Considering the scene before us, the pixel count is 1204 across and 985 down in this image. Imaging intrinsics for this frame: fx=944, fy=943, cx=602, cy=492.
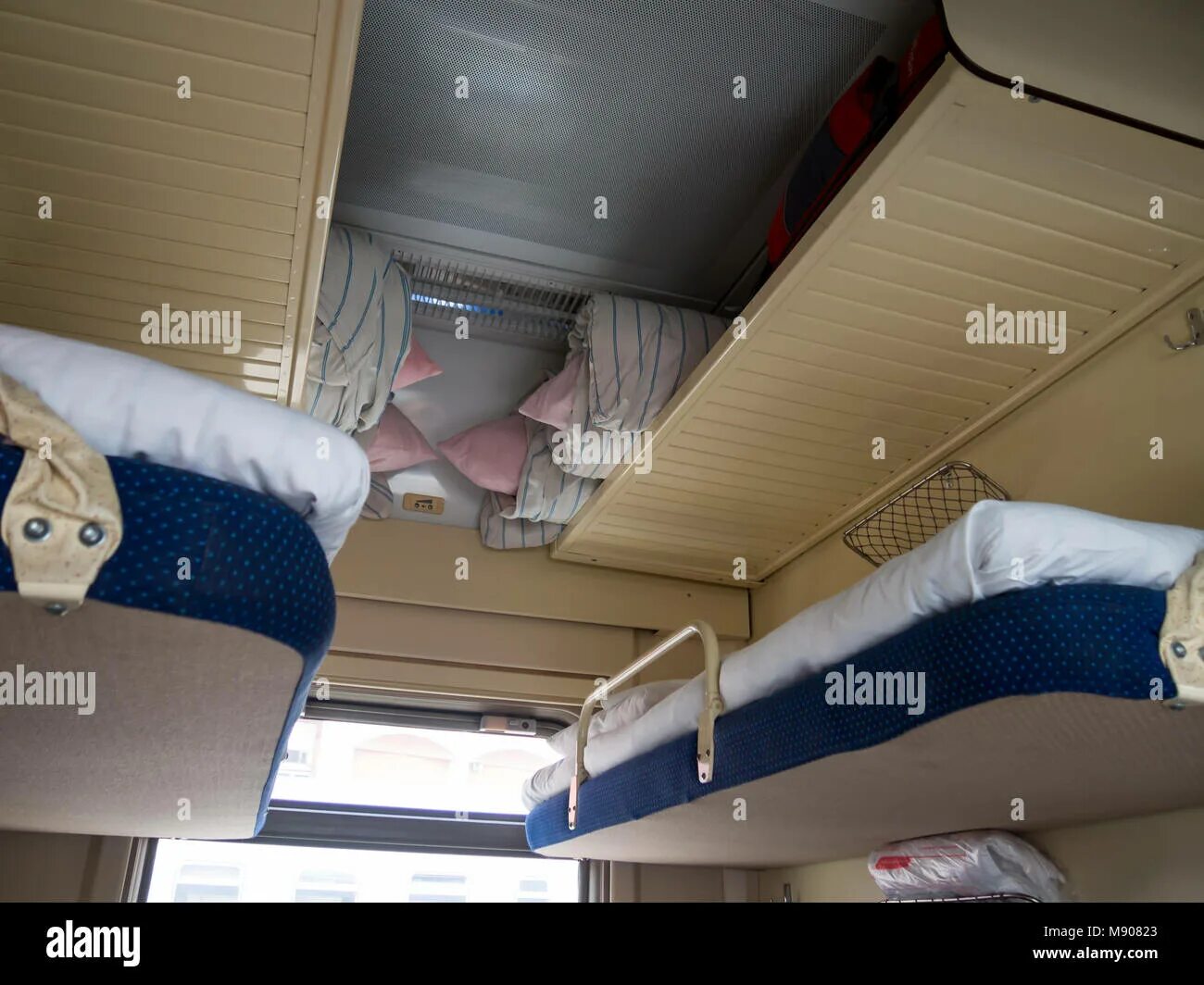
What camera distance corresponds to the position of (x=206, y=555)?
31.5 inches

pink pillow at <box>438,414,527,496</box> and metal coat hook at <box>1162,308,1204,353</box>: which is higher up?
pink pillow at <box>438,414,527,496</box>

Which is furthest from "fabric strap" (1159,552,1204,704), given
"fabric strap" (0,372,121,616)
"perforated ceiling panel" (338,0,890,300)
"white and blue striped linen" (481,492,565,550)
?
"white and blue striped linen" (481,492,565,550)

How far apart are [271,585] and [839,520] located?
7.38 ft

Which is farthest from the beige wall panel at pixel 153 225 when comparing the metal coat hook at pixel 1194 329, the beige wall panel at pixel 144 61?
the metal coat hook at pixel 1194 329

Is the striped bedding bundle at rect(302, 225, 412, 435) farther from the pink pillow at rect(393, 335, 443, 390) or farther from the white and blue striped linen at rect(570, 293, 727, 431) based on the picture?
the white and blue striped linen at rect(570, 293, 727, 431)

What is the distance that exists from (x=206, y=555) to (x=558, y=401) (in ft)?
5.92

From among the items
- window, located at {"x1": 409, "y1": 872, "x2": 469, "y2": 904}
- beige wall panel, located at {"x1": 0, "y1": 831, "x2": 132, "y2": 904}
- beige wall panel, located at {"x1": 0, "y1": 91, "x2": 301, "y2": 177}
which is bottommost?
window, located at {"x1": 409, "y1": 872, "x2": 469, "y2": 904}

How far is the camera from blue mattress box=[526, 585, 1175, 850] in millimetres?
980

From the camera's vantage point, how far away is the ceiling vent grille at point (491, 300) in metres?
2.60

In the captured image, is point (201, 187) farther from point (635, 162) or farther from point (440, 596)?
point (440, 596)

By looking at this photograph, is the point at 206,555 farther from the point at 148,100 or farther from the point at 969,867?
the point at 969,867

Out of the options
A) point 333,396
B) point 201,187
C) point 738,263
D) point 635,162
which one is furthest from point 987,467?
point 201,187

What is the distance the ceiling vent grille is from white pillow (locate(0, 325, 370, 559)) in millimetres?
1733

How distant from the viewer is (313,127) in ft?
4.98
